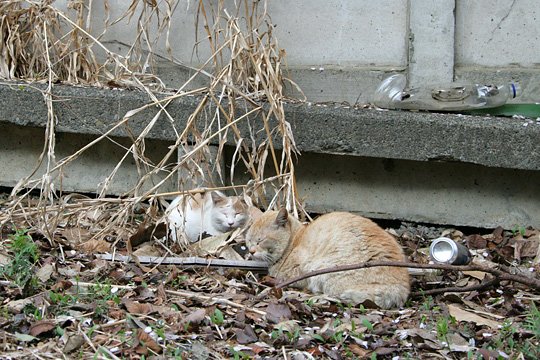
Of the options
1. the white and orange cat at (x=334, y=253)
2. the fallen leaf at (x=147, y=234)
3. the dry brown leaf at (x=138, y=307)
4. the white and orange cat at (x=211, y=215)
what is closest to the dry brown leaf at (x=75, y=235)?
the fallen leaf at (x=147, y=234)

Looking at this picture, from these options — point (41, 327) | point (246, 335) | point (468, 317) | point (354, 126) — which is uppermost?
point (354, 126)

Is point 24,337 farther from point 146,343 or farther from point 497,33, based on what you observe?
point 497,33

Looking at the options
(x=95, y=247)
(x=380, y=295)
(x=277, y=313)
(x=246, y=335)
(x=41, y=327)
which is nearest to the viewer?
(x=41, y=327)

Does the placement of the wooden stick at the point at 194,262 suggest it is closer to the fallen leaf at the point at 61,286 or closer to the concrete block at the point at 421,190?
the fallen leaf at the point at 61,286

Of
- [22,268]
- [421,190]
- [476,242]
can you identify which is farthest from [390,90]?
[22,268]

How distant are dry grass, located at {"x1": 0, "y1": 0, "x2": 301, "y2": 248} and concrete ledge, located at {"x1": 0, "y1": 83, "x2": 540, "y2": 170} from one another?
0.12 metres

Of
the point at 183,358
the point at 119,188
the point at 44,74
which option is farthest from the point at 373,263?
the point at 44,74

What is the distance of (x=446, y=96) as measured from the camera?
18.8ft

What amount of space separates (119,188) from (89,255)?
1305 mm

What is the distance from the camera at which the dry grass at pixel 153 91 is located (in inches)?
198

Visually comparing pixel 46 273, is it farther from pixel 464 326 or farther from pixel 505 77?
pixel 505 77

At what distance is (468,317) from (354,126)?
5.53 ft

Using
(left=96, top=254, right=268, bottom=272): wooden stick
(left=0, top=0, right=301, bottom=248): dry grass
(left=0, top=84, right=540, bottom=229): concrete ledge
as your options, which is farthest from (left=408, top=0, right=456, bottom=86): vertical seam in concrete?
(left=96, top=254, right=268, bottom=272): wooden stick

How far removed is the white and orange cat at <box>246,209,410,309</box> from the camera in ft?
13.6
